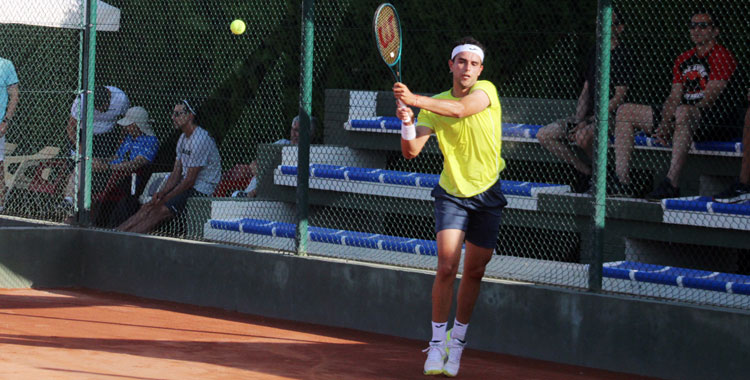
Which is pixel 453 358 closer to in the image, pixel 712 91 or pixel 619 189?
pixel 619 189

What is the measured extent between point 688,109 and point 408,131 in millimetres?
3251

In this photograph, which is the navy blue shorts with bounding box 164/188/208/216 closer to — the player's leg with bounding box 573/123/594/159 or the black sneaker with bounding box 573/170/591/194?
the black sneaker with bounding box 573/170/591/194

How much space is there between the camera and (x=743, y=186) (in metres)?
8.53

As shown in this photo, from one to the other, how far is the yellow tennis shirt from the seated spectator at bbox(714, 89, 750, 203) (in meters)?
Answer: 2.54

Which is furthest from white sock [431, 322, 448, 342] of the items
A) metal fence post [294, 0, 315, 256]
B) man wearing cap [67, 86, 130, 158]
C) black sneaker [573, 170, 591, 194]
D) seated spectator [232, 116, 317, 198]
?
man wearing cap [67, 86, 130, 158]

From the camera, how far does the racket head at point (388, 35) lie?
6.53m

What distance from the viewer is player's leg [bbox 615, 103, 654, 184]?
9.02m

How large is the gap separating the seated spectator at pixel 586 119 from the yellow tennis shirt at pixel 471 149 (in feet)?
7.32

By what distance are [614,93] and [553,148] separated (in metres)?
0.73

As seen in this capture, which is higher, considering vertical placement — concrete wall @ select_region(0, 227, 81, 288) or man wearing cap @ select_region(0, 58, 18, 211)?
man wearing cap @ select_region(0, 58, 18, 211)

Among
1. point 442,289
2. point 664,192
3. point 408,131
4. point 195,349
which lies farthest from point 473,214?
point 664,192

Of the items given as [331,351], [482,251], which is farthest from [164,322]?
[482,251]

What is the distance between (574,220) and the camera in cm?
936

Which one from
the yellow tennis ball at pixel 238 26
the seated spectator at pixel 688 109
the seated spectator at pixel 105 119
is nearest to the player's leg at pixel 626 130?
the seated spectator at pixel 688 109
